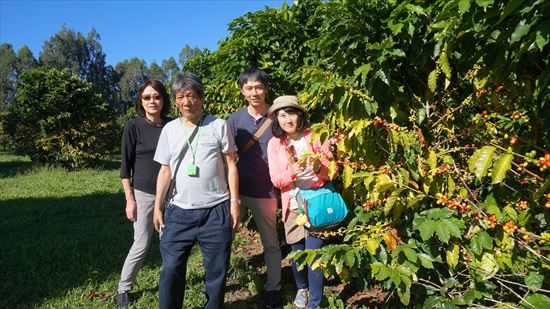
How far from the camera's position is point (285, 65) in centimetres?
354

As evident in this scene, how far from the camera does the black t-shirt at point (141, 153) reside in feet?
10.1

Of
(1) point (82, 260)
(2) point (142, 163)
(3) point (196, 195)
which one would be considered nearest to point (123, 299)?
(2) point (142, 163)

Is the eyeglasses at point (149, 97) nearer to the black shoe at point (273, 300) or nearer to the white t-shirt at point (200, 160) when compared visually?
the white t-shirt at point (200, 160)

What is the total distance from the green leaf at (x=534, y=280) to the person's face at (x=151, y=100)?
2.64m

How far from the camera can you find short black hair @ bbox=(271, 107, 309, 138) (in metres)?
2.71

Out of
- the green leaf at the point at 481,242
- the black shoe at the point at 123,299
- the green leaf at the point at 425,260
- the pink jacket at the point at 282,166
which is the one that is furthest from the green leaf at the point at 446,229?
the black shoe at the point at 123,299

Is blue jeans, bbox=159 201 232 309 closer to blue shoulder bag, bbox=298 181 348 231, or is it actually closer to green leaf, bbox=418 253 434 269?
blue shoulder bag, bbox=298 181 348 231

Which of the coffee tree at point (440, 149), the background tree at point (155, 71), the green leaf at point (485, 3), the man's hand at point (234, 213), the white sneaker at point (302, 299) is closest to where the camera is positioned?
the green leaf at point (485, 3)

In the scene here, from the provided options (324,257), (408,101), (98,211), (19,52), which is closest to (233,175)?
(324,257)

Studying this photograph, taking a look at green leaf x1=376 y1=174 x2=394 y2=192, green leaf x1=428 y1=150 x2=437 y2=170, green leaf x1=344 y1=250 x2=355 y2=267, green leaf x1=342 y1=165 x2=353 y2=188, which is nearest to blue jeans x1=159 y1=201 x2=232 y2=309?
green leaf x1=342 y1=165 x2=353 y2=188

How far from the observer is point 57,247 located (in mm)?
4957

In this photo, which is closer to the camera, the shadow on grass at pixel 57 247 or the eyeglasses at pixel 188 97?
the eyeglasses at pixel 188 97

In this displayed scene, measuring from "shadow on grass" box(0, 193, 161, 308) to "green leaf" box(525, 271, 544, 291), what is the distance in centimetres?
365

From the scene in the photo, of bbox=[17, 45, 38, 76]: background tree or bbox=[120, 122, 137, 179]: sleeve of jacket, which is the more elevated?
bbox=[17, 45, 38, 76]: background tree
